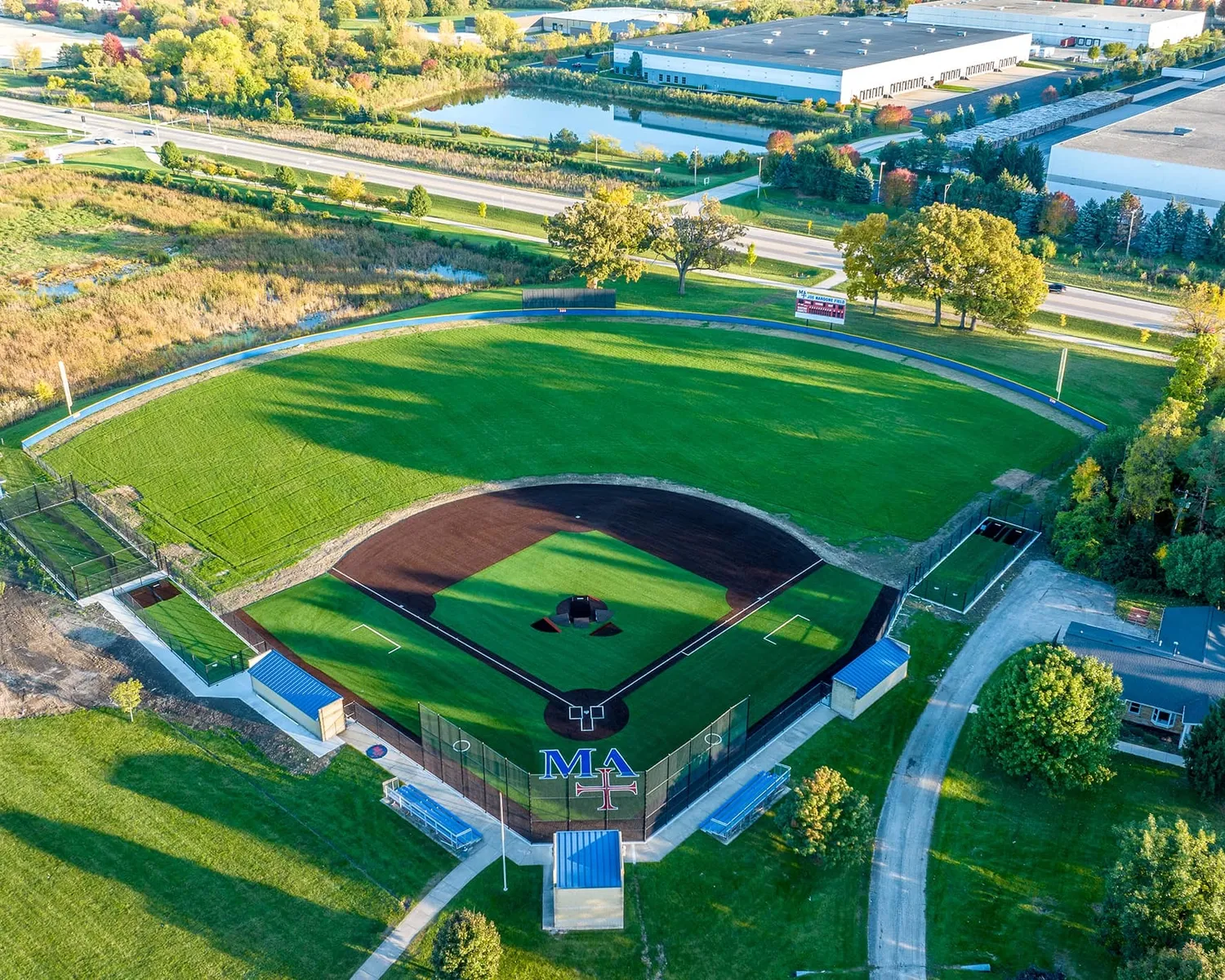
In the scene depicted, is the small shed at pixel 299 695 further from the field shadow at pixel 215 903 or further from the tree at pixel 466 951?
the tree at pixel 466 951

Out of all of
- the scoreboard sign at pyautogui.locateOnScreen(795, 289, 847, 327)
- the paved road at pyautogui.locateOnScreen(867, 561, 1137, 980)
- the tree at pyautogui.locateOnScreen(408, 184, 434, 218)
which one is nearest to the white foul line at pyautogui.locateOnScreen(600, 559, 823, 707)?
the paved road at pyautogui.locateOnScreen(867, 561, 1137, 980)

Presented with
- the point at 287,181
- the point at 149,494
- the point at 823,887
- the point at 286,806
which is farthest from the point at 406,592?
the point at 287,181

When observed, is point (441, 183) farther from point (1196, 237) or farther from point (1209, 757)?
point (1209, 757)

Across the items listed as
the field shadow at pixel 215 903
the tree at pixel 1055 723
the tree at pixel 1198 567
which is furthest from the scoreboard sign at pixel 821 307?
the field shadow at pixel 215 903

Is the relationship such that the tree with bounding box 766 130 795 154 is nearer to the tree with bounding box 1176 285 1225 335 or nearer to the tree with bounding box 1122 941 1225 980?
the tree with bounding box 1176 285 1225 335

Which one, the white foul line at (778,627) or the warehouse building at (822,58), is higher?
the warehouse building at (822,58)

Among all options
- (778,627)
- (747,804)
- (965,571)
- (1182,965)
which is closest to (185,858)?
(747,804)
